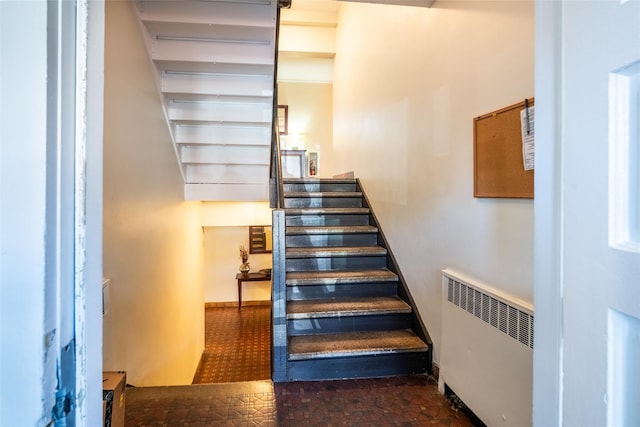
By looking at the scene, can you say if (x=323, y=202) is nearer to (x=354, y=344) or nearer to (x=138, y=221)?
(x=354, y=344)

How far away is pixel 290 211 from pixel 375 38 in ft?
6.21

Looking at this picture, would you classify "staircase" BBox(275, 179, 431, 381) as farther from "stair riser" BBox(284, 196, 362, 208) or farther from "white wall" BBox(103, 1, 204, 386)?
"white wall" BBox(103, 1, 204, 386)

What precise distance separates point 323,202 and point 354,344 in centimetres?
173

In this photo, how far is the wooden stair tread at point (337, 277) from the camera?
8.50 ft

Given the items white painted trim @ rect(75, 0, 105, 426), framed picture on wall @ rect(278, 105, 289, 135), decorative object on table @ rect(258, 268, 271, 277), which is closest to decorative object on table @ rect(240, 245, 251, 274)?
decorative object on table @ rect(258, 268, 271, 277)

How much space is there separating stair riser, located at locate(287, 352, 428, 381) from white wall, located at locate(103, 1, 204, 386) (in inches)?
41.8

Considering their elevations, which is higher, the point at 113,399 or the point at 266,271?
the point at 113,399

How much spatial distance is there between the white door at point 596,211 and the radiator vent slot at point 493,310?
81 centimetres

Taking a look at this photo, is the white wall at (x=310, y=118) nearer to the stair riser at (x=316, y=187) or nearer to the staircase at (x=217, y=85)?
the stair riser at (x=316, y=187)

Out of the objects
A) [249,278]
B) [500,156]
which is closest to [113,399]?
[500,156]

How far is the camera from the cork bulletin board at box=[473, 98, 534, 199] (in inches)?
52.3

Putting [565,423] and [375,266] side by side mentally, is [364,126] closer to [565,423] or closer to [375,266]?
[375,266]

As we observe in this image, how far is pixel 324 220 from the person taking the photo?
11.0ft

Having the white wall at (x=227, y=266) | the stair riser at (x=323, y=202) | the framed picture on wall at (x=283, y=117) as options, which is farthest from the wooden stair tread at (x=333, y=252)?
the white wall at (x=227, y=266)
